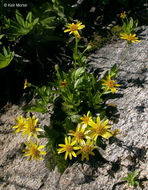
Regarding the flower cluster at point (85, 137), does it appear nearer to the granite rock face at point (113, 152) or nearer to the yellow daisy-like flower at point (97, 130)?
the yellow daisy-like flower at point (97, 130)

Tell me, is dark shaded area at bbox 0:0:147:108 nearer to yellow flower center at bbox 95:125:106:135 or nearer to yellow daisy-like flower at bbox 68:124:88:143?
yellow daisy-like flower at bbox 68:124:88:143

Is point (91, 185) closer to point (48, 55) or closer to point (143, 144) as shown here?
point (143, 144)

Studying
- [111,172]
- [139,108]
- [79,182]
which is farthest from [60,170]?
[139,108]

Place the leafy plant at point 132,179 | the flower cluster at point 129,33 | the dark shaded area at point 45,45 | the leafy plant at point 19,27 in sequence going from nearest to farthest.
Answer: the leafy plant at point 132,179 < the flower cluster at point 129,33 < the leafy plant at point 19,27 < the dark shaded area at point 45,45

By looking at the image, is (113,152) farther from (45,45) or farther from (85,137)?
(45,45)

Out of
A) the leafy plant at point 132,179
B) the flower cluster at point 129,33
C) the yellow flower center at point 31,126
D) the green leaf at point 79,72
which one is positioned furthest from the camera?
the green leaf at point 79,72

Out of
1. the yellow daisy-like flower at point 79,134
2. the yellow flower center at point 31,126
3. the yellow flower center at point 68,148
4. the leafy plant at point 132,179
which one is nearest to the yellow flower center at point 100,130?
the yellow daisy-like flower at point 79,134

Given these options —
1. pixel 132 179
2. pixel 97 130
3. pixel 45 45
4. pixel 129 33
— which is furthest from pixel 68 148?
pixel 45 45

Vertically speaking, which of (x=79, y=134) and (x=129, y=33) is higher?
(x=129, y=33)
